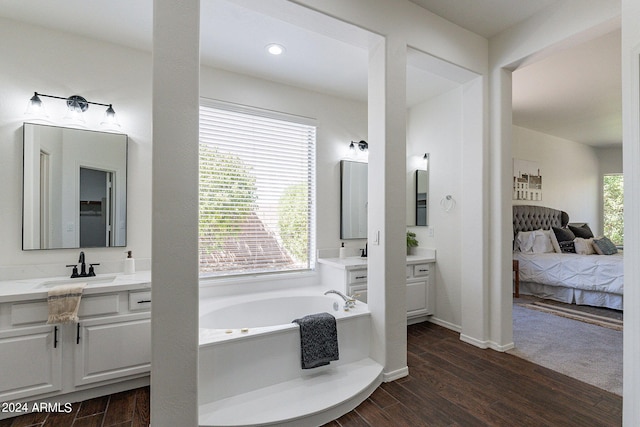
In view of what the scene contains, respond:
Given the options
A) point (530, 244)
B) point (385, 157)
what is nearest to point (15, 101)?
point (385, 157)

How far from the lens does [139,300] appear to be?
2.33 metres

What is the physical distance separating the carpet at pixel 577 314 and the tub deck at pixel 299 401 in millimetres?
3123

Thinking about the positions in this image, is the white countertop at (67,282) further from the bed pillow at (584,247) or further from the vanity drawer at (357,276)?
the bed pillow at (584,247)

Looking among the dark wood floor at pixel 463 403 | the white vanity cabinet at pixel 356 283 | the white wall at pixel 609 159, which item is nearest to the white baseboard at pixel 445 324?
the dark wood floor at pixel 463 403

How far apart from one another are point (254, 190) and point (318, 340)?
1762mm

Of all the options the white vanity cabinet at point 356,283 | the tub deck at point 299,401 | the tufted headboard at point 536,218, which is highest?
the tufted headboard at point 536,218

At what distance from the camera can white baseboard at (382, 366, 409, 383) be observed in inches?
92.8

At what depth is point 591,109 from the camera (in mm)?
4832

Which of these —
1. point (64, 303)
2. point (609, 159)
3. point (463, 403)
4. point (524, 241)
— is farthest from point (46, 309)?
point (609, 159)

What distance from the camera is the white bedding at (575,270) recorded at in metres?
4.06

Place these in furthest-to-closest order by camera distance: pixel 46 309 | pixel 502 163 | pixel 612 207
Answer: pixel 612 207
pixel 502 163
pixel 46 309

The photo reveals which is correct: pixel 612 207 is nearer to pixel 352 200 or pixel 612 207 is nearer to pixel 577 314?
pixel 577 314

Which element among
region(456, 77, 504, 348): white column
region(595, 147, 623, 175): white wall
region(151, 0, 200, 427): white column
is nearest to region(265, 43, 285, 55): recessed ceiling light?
region(151, 0, 200, 427): white column

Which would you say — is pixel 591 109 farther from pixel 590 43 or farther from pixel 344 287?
pixel 344 287
